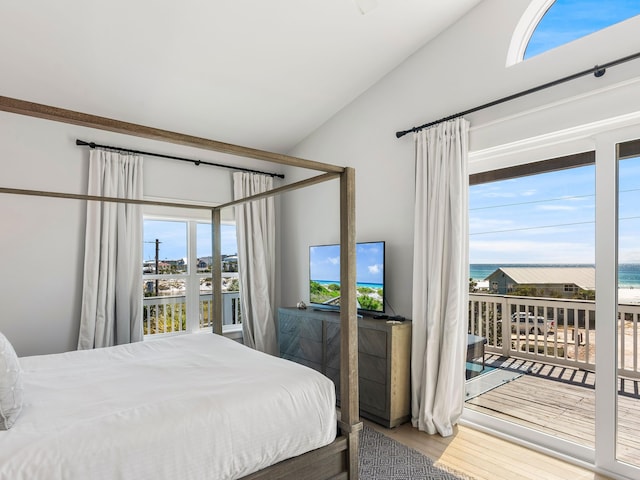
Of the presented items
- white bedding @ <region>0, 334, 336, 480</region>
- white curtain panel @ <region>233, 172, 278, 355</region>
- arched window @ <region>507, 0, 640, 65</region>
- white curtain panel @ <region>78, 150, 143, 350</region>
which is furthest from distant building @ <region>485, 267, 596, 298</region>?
white curtain panel @ <region>78, 150, 143, 350</region>

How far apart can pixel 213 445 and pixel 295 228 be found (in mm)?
3303

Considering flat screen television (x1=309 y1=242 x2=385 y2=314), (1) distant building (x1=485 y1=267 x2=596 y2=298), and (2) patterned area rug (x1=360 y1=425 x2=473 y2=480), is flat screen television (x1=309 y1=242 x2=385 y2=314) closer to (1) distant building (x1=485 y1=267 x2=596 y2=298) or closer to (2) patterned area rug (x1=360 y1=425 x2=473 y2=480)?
(1) distant building (x1=485 y1=267 x2=596 y2=298)

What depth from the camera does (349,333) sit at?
6.55ft

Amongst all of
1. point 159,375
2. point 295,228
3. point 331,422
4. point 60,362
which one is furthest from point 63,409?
point 295,228

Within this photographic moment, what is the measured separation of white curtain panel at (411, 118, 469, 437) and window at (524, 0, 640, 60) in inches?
27.2

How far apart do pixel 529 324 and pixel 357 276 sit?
1.43 m

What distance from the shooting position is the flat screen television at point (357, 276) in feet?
11.2

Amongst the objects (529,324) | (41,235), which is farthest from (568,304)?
(41,235)

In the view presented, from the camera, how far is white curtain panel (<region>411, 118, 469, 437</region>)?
289 centimetres

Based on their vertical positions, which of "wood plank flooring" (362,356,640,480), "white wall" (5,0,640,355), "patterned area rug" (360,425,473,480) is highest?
"white wall" (5,0,640,355)

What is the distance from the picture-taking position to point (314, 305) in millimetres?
4156

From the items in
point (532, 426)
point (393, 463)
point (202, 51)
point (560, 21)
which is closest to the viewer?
point (393, 463)

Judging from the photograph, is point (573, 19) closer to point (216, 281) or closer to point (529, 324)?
point (529, 324)

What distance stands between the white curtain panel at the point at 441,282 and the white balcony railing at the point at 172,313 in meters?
2.31
